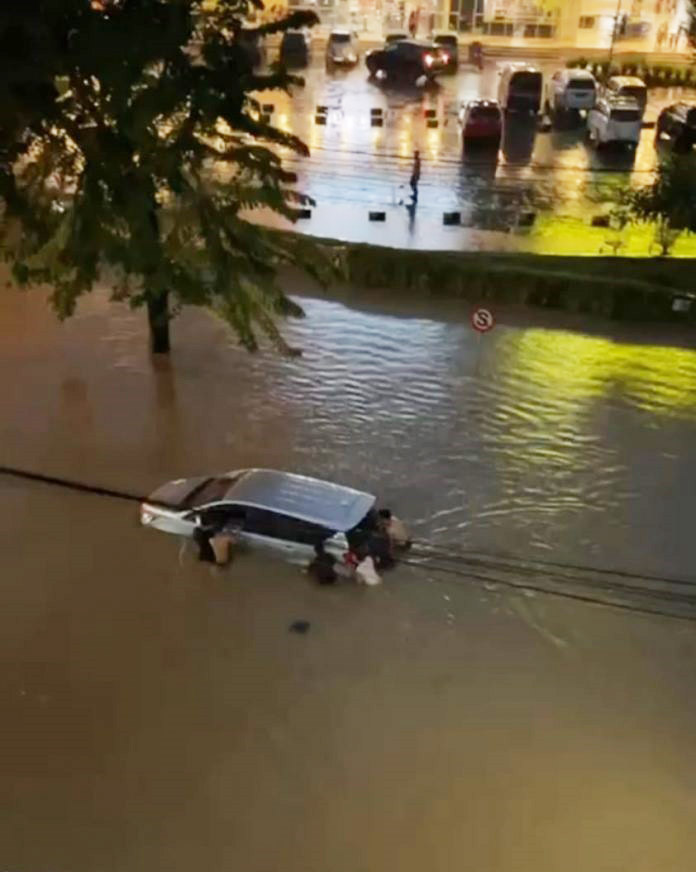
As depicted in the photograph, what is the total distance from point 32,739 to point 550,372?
25.1 ft

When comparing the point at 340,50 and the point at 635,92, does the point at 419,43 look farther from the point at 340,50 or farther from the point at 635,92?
the point at 635,92

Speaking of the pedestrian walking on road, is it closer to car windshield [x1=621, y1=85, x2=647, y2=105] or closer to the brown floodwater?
the brown floodwater

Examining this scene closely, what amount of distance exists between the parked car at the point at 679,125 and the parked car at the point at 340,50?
8978 millimetres

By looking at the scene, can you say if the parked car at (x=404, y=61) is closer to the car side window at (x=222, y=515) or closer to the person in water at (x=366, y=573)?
the car side window at (x=222, y=515)

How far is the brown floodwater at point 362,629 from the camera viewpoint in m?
6.95

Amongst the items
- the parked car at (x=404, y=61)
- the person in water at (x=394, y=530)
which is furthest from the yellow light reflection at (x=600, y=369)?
the parked car at (x=404, y=61)

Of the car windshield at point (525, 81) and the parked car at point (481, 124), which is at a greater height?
the car windshield at point (525, 81)

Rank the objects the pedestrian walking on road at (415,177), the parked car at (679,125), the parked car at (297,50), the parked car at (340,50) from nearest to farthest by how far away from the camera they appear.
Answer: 1. the pedestrian walking on road at (415,177)
2. the parked car at (679,125)
3. the parked car at (297,50)
4. the parked car at (340,50)

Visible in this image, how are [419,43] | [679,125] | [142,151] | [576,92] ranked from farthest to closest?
[419,43] → [576,92] → [679,125] → [142,151]

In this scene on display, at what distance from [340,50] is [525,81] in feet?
21.6

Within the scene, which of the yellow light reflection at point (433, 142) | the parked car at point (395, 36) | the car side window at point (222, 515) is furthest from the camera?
the parked car at point (395, 36)

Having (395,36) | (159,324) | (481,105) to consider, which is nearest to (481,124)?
(481,105)

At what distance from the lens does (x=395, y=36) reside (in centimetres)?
2761

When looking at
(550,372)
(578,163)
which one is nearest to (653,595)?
(550,372)
